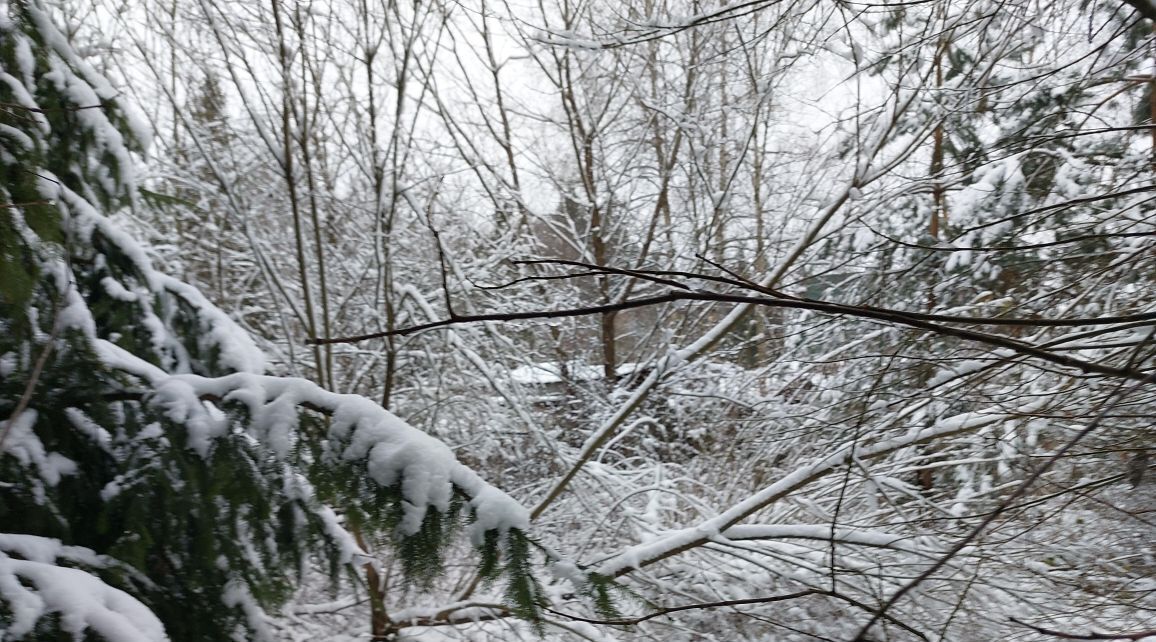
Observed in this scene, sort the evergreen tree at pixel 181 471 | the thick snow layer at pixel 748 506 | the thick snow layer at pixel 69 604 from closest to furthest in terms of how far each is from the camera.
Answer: the thick snow layer at pixel 69 604 → the evergreen tree at pixel 181 471 → the thick snow layer at pixel 748 506

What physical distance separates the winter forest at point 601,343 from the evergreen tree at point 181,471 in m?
0.01

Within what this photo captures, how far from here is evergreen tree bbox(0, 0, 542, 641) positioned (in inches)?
72.1

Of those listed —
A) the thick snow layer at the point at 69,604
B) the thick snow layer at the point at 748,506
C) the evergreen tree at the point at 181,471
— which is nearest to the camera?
the thick snow layer at the point at 69,604

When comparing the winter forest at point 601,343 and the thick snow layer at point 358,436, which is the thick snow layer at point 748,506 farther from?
the thick snow layer at point 358,436

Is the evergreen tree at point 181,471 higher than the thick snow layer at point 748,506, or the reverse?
the evergreen tree at point 181,471

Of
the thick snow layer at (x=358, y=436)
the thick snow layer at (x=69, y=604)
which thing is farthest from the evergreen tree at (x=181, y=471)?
the thick snow layer at (x=69, y=604)

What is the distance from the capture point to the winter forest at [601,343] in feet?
6.19

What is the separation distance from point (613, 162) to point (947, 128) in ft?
12.3

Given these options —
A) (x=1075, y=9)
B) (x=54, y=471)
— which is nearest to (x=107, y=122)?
(x=54, y=471)

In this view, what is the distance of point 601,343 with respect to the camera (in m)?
8.00

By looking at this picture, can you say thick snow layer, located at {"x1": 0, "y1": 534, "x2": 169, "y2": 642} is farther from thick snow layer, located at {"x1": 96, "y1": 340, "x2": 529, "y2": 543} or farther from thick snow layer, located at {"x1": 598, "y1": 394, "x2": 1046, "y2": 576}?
thick snow layer, located at {"x1": 598, "y1": 394, "x2": 1046, "y2": 576}

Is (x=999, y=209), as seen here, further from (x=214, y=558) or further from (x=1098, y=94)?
(x=214, y=558)

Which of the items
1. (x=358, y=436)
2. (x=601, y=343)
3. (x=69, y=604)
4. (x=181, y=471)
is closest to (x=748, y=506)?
(x=358, y=436)

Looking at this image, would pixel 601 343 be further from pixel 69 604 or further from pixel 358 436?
pixel 69 604
